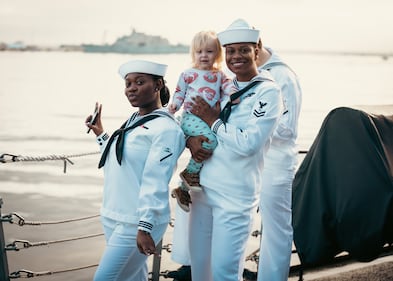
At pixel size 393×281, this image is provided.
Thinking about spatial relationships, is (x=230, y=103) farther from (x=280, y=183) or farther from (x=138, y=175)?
(x=280, y=183)

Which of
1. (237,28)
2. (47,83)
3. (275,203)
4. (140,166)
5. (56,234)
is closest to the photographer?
(140,166)

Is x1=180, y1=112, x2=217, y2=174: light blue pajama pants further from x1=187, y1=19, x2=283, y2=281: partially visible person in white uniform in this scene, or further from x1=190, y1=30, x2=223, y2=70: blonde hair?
x1=190, y1=30, x2=223, y2=70: blonde hair

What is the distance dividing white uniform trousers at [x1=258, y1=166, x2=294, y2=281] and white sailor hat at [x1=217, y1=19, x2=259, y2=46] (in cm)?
86

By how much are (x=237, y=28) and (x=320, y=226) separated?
1046 millimetres

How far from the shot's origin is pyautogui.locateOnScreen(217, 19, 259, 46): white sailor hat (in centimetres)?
265

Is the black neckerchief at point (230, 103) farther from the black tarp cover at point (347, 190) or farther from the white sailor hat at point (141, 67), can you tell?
the black tarp cover at point (347, 190)

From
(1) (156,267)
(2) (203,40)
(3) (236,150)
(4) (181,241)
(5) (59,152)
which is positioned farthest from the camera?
(5) (59,152)

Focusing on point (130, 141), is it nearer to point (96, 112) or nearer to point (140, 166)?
point (140, 166)

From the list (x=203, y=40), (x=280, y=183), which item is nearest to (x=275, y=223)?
(x=280, y=183)

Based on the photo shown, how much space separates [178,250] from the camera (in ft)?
10.2

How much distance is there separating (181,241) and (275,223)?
0.57 m

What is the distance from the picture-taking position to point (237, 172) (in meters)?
2.65

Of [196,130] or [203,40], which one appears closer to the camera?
[196,130]

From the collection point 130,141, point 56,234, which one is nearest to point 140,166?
point 130,141
